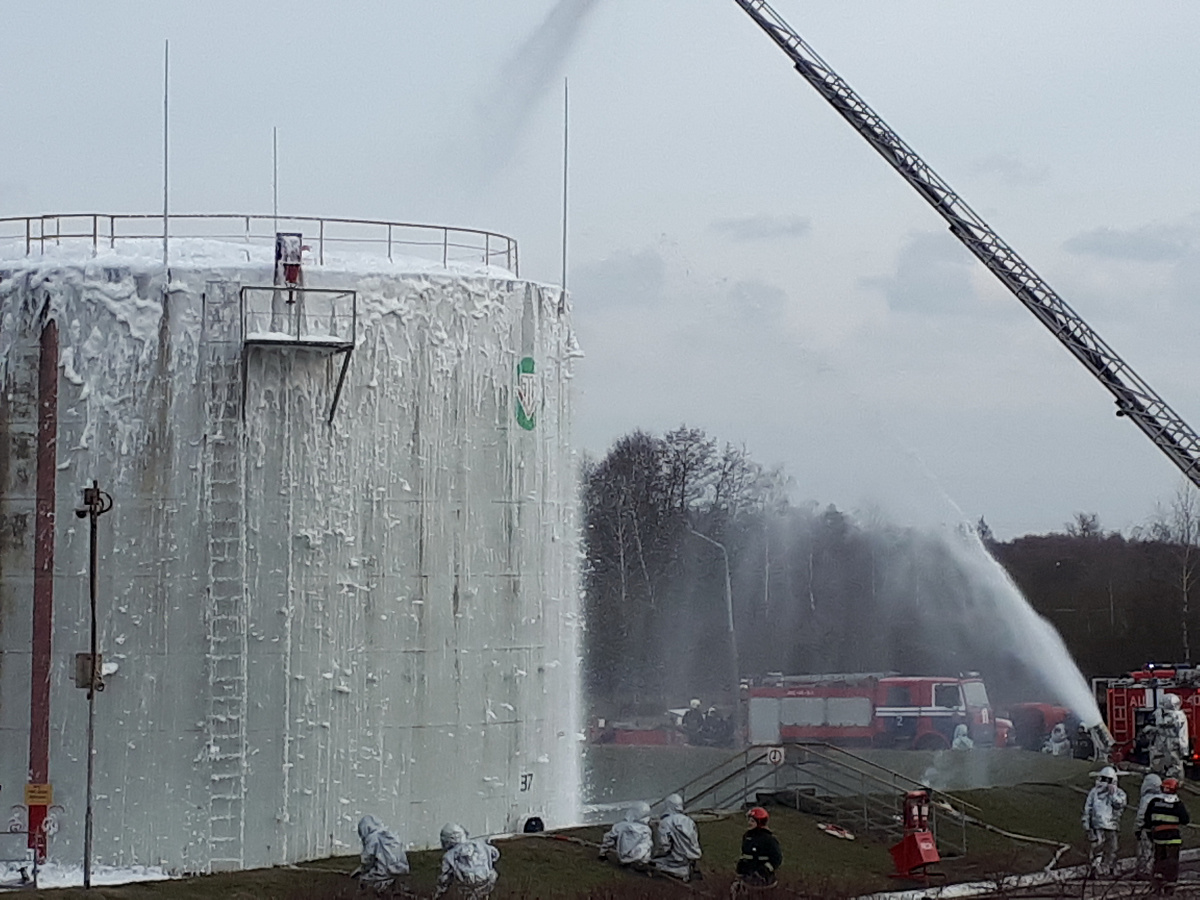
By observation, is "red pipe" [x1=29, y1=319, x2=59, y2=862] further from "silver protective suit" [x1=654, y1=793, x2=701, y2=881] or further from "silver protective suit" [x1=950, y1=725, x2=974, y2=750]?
"silver protective suit" [x1=950, y1=725, x2=974, y2=750]

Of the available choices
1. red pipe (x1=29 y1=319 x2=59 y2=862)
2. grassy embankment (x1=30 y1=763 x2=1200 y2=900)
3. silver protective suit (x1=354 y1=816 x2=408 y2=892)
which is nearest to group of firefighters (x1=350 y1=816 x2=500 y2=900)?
silver protective suit (x1=354 y1=816 x2=408 y2=892)

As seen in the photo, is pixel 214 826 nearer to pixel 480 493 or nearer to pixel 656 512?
→ pixel 480 493

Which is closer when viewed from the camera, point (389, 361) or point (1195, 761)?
point (389, 361)

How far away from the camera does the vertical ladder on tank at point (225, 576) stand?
26125mm

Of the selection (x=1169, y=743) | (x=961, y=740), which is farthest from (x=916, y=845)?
(x=961, y=740)

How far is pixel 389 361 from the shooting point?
27.5 meters

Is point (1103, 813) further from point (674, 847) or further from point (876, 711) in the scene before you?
point (876, 711)

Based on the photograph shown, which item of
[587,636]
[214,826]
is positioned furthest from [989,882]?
[587,636]

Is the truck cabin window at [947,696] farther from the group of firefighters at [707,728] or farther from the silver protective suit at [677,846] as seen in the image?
the silver protective suit at [677,846]

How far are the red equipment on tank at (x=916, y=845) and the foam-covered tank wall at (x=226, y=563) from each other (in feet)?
21.5

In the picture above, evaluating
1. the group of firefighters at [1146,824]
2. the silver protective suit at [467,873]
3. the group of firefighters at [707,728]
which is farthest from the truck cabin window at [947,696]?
the silver protective suit at [467,873]

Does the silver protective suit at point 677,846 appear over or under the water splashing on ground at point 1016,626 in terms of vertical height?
under

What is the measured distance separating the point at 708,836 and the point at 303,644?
6.42 metres

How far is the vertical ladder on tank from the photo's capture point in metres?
26.1
